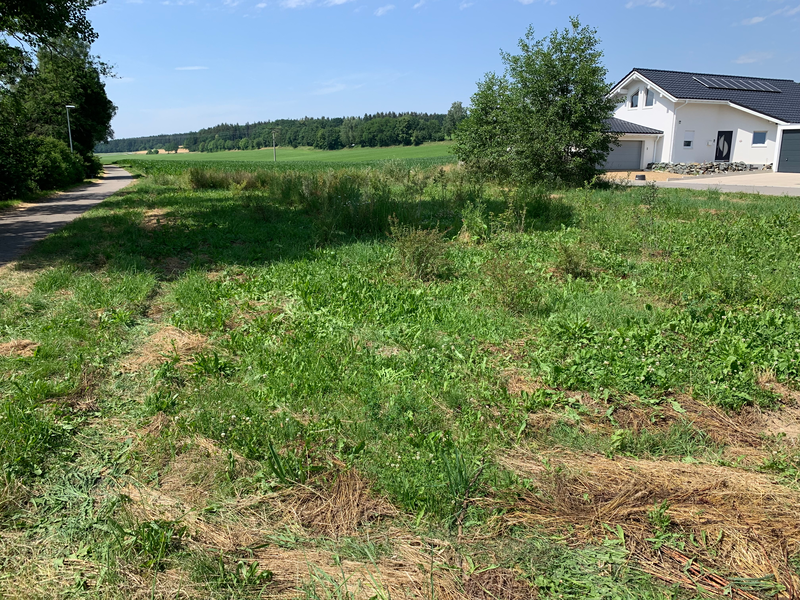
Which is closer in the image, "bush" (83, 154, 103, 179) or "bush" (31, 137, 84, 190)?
"bush" (31, 137, 84, 190)

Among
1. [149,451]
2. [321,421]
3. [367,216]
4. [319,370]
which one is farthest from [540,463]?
[367,216]

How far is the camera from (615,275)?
26.0 ft

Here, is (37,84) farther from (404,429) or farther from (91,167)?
(404,429)

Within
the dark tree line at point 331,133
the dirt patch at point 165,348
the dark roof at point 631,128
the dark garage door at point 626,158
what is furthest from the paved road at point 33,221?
the dark tree line at point 331,133

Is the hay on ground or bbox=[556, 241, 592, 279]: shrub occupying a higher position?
bbox=[556, 241, 592, 279]: shrub

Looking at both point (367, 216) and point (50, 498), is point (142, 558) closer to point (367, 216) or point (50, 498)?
point (50, 498)

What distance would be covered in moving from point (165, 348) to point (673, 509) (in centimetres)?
462

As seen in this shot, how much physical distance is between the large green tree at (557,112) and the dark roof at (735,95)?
50.0ft

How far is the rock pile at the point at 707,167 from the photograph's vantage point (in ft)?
102

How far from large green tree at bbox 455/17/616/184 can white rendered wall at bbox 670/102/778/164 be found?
1463 cm

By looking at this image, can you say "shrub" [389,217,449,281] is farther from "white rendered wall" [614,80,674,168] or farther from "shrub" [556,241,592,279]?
"white rendered wall" [614,80,674,168]

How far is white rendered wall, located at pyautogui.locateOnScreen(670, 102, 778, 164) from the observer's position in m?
32.3

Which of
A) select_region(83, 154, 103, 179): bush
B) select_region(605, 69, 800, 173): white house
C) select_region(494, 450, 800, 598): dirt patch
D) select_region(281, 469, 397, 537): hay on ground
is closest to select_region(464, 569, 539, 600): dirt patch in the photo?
select_region(494, 450, 800, 598): dirt patch

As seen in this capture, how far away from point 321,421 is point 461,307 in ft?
9.88
